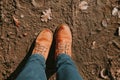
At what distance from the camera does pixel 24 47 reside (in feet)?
8.82

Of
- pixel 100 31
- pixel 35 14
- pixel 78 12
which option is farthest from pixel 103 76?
pixel 35 14

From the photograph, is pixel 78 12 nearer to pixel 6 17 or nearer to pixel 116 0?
pixel 116 0

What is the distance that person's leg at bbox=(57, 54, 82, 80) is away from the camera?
7.06 ft

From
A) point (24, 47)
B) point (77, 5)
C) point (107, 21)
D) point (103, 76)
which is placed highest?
point (77, 5)

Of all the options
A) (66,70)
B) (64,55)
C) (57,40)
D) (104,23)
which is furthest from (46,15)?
(66,70)

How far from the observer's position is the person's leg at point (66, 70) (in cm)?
215

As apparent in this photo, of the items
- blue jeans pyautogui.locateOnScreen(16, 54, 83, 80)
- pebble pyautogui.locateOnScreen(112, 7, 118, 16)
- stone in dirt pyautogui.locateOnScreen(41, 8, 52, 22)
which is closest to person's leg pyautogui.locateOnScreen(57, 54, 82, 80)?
blue jeans pyautogui.locateOnScreen(16, 54, 83, 80)

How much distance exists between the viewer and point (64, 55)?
2.48 m

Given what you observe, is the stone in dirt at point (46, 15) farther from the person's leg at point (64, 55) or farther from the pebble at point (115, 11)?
the pebble at point (115, 11)

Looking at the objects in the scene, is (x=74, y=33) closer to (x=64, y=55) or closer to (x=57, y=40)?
(x=57, y=40)

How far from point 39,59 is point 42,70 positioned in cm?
15

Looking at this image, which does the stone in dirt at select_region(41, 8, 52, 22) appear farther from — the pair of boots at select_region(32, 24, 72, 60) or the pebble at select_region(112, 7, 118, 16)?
the pebble at select_region(112, 7, 118, 16)

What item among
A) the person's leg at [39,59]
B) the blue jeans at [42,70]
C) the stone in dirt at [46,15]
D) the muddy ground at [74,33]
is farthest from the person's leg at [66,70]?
the stone in dirt at [46,15]

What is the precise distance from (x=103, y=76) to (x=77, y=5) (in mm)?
716
